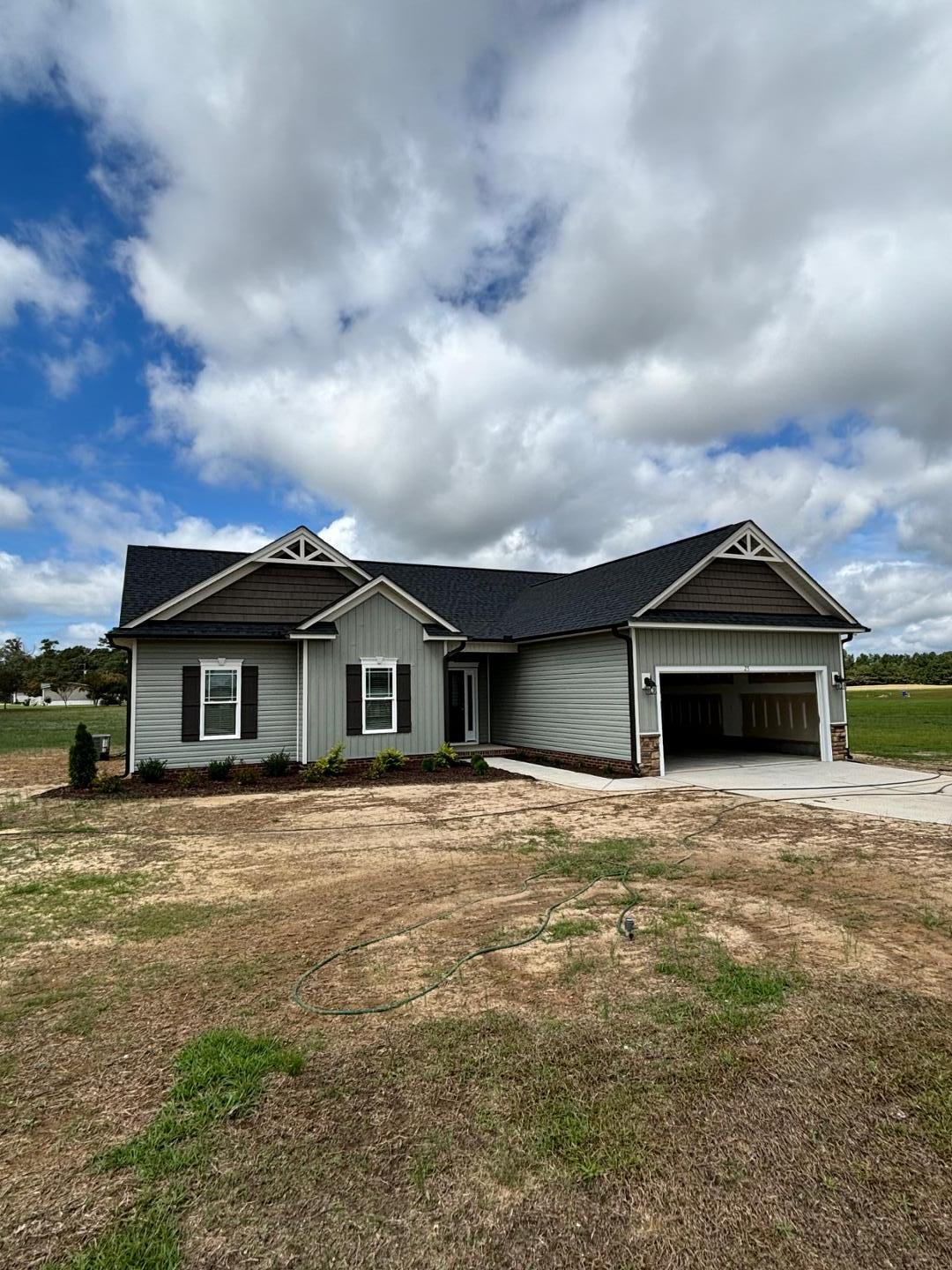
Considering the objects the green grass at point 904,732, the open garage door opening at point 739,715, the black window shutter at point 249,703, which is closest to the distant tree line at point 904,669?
the green grass at point 904,732

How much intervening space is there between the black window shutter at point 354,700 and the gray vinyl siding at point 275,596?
1722 mm

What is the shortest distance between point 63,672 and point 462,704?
62.5 meters

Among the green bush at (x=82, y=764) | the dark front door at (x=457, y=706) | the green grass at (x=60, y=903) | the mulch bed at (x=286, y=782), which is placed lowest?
the green grass at (x=60, y=903)

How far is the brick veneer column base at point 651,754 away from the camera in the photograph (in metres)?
13.8

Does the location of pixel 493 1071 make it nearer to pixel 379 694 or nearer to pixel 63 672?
pixel 379 694

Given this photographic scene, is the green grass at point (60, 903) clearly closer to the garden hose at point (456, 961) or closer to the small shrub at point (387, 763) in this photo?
the garden hose at point (456, 961)

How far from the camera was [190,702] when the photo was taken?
1454cm

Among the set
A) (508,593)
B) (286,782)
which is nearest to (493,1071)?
(286,782)

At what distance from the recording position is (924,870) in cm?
663

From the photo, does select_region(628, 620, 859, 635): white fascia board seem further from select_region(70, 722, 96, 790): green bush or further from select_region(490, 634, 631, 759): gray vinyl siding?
select_region(70, 722, 96, 790): green bush

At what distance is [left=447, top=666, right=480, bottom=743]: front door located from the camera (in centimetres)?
1961

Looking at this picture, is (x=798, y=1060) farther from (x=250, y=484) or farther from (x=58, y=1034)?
(x=250, y=484)

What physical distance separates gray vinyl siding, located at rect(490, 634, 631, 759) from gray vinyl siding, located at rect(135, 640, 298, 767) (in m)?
6.33

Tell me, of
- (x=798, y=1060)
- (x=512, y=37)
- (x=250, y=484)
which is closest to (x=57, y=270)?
(x=512, y=37)
